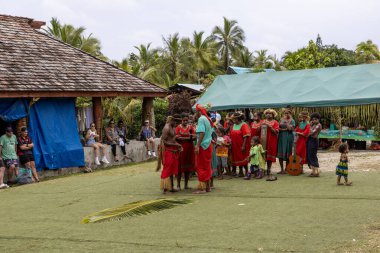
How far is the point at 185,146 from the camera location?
11.2m

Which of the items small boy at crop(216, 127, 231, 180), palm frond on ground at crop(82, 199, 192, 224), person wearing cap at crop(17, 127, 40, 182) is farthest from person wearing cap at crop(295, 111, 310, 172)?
person wearing cap at crop(17, 127, 40, 182)

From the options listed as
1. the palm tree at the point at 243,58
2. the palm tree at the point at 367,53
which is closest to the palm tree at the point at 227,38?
the palm tree at the point at 243,58

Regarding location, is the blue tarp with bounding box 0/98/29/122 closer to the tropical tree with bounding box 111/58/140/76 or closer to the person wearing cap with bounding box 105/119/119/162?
the person wearing cap with bounding box 105/119/119/162

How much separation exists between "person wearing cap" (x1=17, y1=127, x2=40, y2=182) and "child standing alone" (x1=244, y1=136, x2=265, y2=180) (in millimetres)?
5797

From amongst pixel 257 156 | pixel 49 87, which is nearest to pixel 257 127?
pixel 257 156

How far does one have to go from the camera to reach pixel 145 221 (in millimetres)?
7988

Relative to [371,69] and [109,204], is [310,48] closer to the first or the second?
[371,69]

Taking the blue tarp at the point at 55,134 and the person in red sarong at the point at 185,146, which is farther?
the blue tarp at the point at 55,134

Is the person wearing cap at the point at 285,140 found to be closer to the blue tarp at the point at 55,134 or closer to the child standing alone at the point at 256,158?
the child standing alone at the point at 256,158

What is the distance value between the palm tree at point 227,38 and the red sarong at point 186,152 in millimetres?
44359

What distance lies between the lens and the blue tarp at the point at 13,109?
1513cm

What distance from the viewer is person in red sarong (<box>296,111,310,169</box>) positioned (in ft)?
40.7

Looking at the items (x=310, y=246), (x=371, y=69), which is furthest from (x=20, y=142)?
(x=371, y=69)

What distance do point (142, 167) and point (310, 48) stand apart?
1809 centimetres
